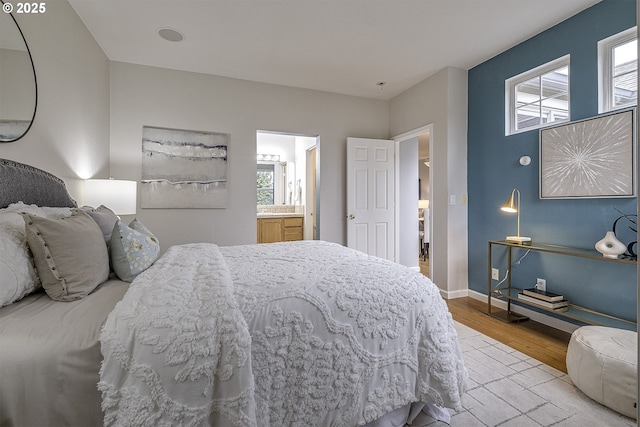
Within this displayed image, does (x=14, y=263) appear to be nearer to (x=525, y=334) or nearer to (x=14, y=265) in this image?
(x=14, y=265)

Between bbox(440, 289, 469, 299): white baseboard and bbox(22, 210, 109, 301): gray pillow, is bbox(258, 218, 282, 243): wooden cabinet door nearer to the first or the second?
bbox(440, 289, 469, 299): white baseboard

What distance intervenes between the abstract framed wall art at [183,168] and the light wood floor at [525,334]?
3084mm

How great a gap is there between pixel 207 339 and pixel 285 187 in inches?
209

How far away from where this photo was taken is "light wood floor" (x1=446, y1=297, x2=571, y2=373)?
2.19m

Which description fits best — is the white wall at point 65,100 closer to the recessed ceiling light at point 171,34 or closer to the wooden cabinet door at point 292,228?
the recessed ceiling light at point 171,34

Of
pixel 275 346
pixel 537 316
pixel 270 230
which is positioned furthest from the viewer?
pixel 270 230

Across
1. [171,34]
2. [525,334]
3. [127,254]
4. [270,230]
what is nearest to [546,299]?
[525,334]

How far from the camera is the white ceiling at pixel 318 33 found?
247 centimetres

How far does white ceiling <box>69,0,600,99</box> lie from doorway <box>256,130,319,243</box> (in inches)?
76.9

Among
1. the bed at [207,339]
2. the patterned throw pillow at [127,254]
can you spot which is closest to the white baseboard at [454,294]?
the bed at [207,339]

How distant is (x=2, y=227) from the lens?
110 centimetres

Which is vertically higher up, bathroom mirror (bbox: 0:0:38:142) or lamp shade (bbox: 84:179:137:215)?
bathroom mirror (bbox: 0:0:38:142)

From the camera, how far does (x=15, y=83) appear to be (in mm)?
1719

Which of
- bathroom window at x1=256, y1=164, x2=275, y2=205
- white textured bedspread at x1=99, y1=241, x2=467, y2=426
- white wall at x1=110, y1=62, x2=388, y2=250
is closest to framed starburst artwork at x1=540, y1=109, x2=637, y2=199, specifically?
white textured bedspread at x1=99, y1=241, x2=467, y2=426
